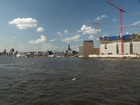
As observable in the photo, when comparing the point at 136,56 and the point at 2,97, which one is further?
the point at 136,56

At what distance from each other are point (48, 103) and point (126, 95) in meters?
8.50

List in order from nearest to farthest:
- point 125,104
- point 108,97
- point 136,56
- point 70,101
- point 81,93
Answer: point 125,104
point 70,101
point 108,97
point 81,93
point 136,56

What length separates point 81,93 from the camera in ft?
61.3

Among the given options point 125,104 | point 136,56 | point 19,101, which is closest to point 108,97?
point 125,104

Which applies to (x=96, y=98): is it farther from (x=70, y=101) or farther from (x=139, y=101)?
(x=139, y=101)

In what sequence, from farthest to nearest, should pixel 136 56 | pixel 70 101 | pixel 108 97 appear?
pixel 136 56
pixel 108 97
pixel 70 101

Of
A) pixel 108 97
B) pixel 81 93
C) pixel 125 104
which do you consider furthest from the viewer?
pixel 81 93

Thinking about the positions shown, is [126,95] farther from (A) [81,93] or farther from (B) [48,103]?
(B) [48,103]

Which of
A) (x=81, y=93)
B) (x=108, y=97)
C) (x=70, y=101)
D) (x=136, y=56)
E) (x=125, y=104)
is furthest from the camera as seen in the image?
(x=136, y=56)

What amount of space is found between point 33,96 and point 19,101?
1.98 metres

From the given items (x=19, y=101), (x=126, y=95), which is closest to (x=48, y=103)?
(x=19, y=101)

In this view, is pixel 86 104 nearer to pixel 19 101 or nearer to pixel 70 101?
pixel 70 101

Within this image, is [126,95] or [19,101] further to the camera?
[126,95]

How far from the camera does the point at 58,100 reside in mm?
15938
